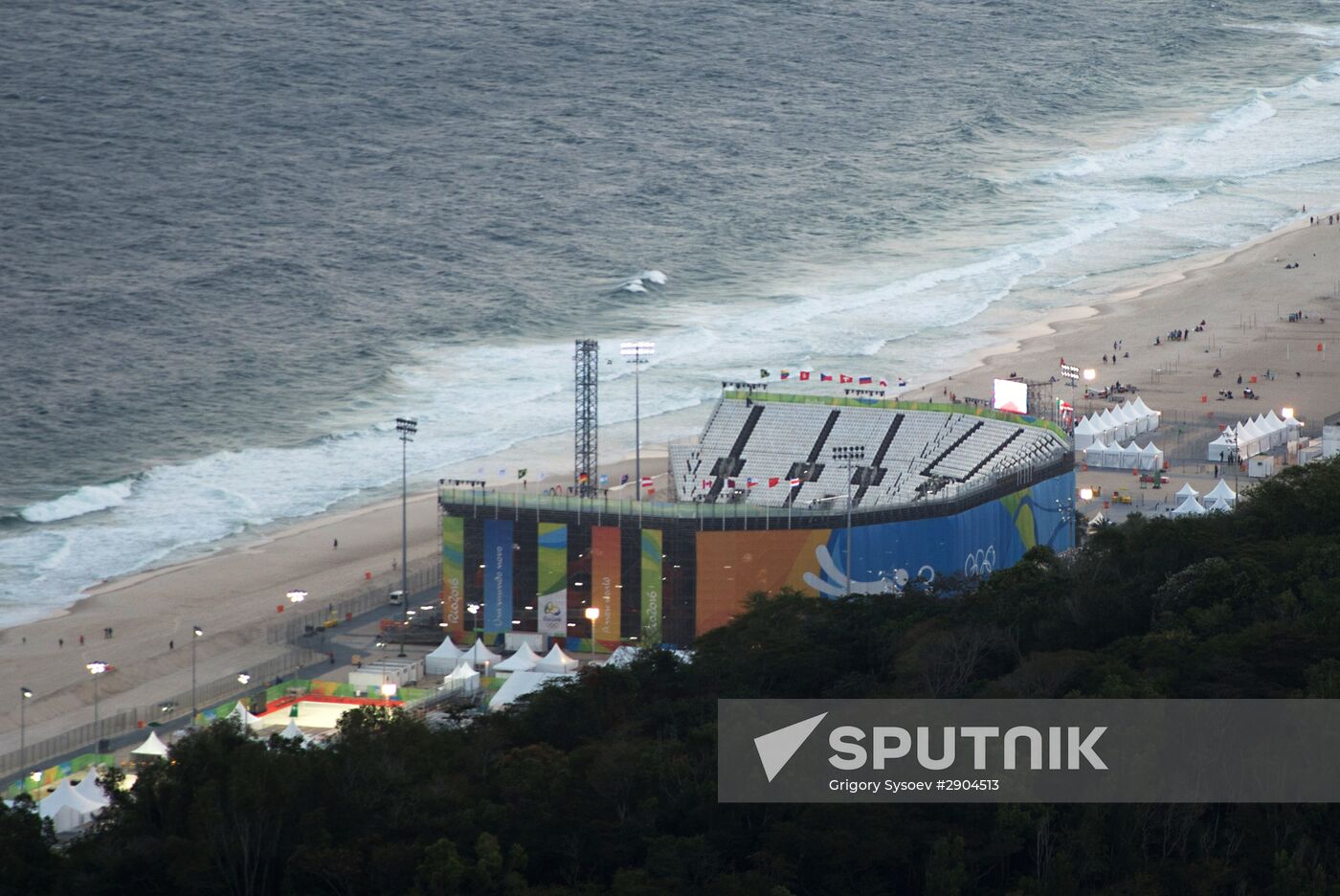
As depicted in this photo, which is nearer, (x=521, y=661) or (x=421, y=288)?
(x=521, y=661)

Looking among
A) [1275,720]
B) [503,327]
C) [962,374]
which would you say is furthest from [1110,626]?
[503,327]

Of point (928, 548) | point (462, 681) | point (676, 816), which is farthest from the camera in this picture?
point (928, 548)

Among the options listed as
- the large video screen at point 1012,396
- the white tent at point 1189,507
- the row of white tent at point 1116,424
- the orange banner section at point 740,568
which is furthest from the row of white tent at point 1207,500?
the orange banner section at point 740,568

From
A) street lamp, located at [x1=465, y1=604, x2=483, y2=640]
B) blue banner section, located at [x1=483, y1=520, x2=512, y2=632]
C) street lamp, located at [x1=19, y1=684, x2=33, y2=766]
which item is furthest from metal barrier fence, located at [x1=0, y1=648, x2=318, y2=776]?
blue banner section, located at [x1=483, y1=520, x2=512, y2=632]

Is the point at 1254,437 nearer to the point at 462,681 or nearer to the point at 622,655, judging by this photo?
the point at 622,655

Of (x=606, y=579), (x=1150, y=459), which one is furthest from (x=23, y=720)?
(x=1150, y=459)

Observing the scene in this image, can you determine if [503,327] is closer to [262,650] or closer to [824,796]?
[262,650]

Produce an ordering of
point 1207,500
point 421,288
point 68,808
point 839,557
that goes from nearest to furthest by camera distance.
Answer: point 68,808, point 839,557, point 1207,500, point 421,288
